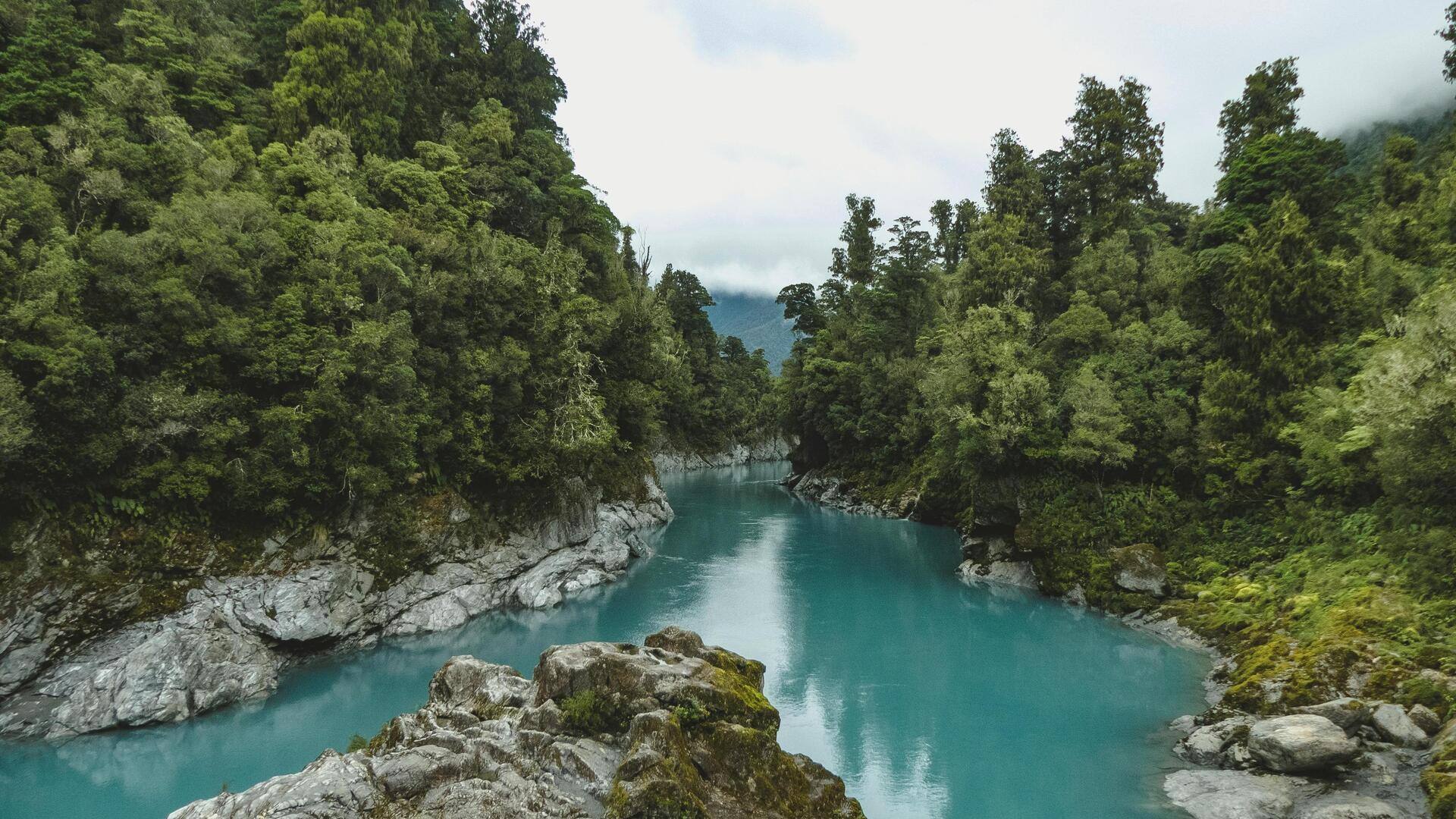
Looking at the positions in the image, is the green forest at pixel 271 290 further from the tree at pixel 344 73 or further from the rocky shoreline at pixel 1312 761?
→ the rocky shoreline at pixel 1312 761

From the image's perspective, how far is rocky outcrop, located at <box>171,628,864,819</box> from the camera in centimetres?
861

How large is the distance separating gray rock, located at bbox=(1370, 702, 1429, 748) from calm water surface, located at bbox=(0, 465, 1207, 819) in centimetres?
367

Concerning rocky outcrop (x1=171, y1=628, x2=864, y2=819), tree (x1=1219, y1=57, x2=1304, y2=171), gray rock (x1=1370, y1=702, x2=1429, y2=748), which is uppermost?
tree (x1=1219, y1=57, x2=1304, y2=171)

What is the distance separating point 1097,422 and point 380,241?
2741 cm

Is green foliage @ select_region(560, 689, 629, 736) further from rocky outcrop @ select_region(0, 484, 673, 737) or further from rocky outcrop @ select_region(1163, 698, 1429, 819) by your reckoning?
rocky outcrop @ select_region(0, 484, 673, 737)

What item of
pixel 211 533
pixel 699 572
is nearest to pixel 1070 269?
pixel 699 572

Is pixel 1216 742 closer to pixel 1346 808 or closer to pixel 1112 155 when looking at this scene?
pixel 1346 808

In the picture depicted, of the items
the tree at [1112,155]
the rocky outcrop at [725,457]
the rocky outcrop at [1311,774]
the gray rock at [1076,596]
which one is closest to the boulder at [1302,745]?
the rocky outcrop at [1311,774]

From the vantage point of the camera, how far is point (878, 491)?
5231cm

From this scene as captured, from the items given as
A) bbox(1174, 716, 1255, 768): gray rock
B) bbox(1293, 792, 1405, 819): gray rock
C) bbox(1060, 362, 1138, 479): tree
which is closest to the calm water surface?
bbox(1174, 716, 1255, 768): gray rock

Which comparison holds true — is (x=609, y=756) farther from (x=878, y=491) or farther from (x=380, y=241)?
(x=878, y=491)

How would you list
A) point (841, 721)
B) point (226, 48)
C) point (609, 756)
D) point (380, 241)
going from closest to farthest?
point (609, 756) → point (841, 721) → point (380, 241) → point (226, 48)

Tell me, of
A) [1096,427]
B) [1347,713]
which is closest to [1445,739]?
[1347,713]

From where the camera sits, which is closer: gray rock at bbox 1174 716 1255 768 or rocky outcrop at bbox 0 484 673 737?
gray rock at bbox 1174 716 1255 768
